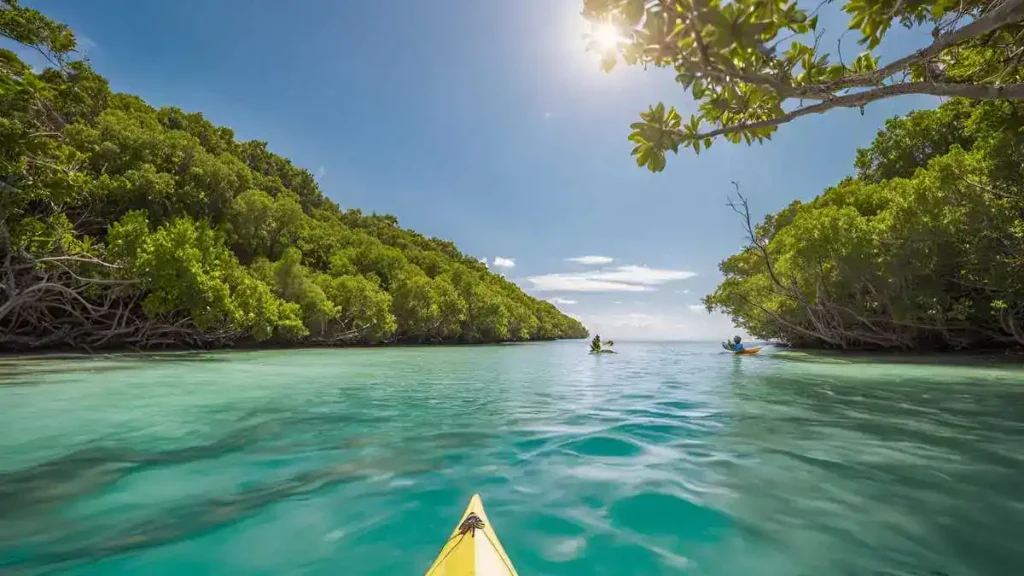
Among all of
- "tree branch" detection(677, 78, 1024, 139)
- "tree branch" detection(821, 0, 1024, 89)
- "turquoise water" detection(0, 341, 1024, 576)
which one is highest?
"tree branch" detection(821, 0, 1024, 89)

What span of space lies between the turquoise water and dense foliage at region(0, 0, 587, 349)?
12.0m

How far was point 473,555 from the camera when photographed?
236 cm

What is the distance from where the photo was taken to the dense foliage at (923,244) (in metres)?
16.2

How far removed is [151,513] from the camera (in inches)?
155

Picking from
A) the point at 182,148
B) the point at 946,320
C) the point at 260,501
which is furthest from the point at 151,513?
the point at 182,148

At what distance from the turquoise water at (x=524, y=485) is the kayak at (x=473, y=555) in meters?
0.73

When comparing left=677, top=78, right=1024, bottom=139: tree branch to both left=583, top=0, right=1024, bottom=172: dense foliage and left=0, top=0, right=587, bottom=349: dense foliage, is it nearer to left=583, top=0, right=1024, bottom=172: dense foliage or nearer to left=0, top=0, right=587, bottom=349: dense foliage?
left=583, top=0, right=1024, bottom=172: dense foliage

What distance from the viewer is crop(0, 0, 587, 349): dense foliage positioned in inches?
657

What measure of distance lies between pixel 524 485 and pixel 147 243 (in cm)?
2814

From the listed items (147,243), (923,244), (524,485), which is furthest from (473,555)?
(147,243)

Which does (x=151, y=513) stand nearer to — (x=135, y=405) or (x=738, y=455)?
(x=738, y=455)

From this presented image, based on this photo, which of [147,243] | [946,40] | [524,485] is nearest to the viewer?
[946,40]

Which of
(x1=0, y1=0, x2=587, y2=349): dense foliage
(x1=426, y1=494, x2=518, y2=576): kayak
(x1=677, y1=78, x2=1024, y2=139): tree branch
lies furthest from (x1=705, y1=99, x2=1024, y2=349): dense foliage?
(x1=0, y1=0, x2=587, y2=349): dense foliage

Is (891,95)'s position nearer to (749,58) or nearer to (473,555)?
(749,58)
